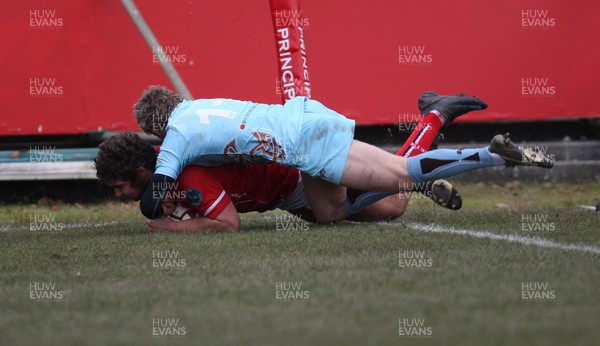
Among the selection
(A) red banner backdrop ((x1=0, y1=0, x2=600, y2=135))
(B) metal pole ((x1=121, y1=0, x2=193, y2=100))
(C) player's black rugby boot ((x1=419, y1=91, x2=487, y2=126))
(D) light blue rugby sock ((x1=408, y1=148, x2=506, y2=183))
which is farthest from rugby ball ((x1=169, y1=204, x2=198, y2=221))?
(A) red banner backdrop ((x1=0, y1=0, x2=600, y2=135))

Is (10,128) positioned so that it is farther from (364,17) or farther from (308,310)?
(308,310)

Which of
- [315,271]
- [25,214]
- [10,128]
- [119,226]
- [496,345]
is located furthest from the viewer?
[10,128]

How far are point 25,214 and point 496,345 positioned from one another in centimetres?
690

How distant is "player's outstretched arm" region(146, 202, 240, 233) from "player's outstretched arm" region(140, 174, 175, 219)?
0.22 metres

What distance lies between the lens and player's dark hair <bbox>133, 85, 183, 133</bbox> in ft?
21.2

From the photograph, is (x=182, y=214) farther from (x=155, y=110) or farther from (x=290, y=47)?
(x=290, y=47)

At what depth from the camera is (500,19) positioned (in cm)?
1062

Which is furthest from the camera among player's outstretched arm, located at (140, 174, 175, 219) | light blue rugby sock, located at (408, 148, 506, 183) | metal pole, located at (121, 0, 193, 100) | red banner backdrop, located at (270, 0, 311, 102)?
metal pole, located at (121, 0, 193, 100)

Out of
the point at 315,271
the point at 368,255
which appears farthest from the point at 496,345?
the point at 368,255

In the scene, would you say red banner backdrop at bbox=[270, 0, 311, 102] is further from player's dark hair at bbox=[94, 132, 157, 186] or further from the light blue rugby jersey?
player's dark hair at bbox=[94, 132, 157, 186]

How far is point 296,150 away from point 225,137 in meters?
0.47

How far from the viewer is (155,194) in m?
6.18

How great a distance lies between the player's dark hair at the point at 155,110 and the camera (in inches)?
255

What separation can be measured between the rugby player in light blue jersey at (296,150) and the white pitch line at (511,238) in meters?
0.43
